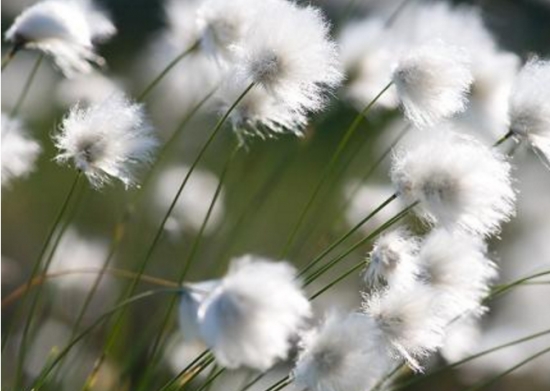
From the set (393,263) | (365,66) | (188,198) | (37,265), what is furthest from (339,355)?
(188,198)

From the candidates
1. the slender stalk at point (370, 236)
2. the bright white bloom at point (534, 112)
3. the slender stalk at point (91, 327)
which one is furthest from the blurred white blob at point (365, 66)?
the slender stalk at point (91, 327)

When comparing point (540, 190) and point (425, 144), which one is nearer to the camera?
point (425, 144)

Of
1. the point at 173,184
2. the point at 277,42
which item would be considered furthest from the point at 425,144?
the point at 173,184

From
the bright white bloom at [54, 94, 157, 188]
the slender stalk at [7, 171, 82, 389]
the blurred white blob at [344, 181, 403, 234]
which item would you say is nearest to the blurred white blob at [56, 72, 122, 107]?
the blurred white blob at [344, 181, 403, 234]

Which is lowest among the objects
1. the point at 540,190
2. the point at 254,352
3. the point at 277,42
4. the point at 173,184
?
the point at 254,352

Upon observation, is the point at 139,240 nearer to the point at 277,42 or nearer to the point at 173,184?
the point at 173,184

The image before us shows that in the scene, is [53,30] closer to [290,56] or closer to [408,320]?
[290,56]
